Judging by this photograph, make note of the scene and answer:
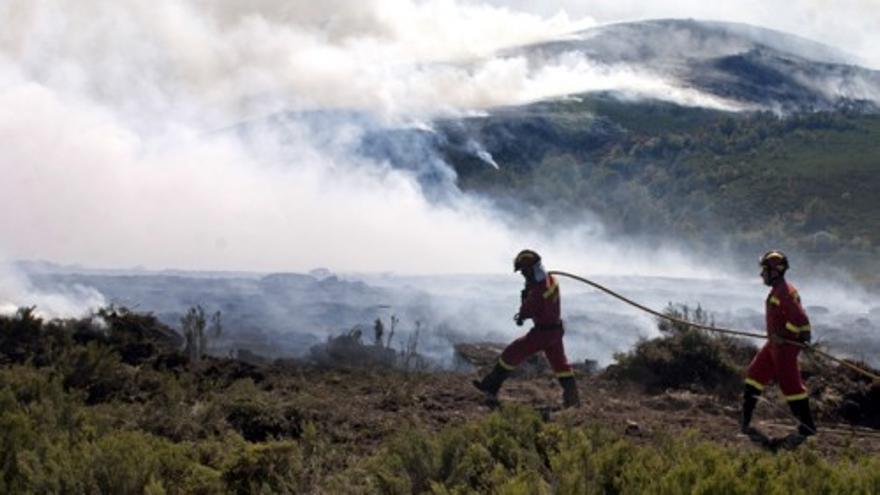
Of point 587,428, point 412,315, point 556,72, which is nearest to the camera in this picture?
point 587,428

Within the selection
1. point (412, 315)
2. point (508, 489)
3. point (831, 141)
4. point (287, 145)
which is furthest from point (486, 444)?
point (831, 141)

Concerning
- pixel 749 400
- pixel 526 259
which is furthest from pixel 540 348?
pixel 749 400

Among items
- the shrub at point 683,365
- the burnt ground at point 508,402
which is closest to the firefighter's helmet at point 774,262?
the burnt ground at point 508,402

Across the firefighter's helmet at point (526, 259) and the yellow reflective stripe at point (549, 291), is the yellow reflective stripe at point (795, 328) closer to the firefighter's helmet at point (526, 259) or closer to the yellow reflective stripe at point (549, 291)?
the yellow reflective stripe at point (549, 291)

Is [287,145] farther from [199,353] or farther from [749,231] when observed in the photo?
[199,353]

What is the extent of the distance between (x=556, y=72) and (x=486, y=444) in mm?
165389

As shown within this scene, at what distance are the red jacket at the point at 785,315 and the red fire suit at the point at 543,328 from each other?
2.47m

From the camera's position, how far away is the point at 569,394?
10836 millimetres

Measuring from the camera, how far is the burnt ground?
29.6 ft

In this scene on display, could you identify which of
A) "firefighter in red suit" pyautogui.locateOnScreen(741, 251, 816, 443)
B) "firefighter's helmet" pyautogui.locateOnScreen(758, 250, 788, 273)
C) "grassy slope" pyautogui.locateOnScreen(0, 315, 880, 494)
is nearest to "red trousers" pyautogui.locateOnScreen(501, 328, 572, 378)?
"grassy slope" pyautogui.locateOnScreen(0, 315, 880, 494)

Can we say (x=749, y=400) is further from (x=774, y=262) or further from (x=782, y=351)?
(x=774, y=262)

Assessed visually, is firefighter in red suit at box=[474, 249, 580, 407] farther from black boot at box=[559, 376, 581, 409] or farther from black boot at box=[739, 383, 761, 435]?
black boot at box=[739, 383, 761, 435]

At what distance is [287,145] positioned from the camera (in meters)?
65.4

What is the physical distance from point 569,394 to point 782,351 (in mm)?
2513
